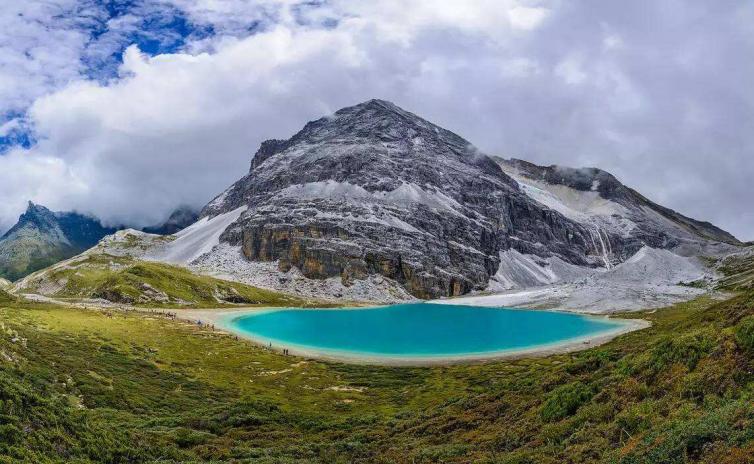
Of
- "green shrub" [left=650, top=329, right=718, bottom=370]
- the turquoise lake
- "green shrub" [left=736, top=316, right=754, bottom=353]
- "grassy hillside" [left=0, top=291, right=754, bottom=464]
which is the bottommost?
the turquoise lake

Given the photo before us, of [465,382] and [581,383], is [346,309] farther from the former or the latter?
[581,383]

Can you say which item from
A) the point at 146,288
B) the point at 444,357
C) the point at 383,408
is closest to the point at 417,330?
the point at 444,357

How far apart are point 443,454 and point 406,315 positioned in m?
123

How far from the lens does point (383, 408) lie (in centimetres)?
4381

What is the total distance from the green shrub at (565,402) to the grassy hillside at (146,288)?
135m

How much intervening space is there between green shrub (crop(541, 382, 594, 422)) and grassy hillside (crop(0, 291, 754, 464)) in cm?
7

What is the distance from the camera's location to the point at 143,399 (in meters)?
39.2

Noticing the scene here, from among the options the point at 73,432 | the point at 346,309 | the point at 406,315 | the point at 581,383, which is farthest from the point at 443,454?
the point at 346,309

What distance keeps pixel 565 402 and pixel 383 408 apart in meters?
25.0

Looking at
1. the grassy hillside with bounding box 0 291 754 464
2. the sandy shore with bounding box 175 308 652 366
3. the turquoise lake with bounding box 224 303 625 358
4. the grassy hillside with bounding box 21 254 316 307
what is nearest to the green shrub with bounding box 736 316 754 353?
the grassy hillside with bounding box 0 291 754 464

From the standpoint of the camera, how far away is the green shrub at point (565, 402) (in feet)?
69.5

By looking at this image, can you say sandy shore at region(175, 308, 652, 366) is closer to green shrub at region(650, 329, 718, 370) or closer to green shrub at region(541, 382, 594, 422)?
green shrub at region(541, 382, 594, 422)

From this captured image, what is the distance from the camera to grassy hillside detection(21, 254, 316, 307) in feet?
465

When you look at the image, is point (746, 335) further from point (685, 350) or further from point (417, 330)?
point (417, 330)
